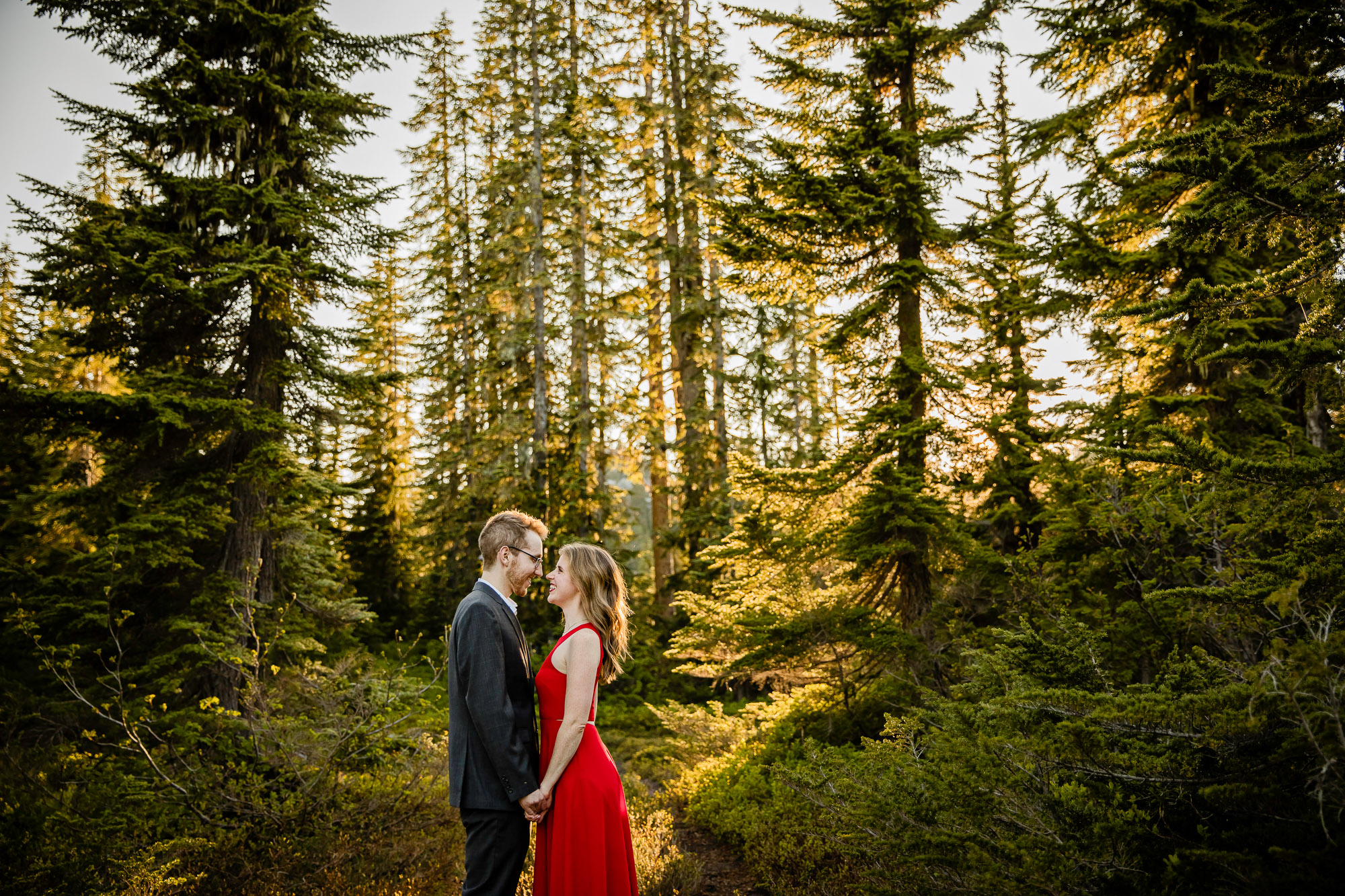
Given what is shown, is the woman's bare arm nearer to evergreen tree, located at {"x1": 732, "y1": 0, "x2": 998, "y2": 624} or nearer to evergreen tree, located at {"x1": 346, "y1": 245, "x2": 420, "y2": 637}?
evergreen tree, located at {"x1": 732, "y1": 0, "x2": 998, "y2": 624}

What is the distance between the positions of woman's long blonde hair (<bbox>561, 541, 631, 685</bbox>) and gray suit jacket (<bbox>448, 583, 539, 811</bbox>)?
459 millimetres

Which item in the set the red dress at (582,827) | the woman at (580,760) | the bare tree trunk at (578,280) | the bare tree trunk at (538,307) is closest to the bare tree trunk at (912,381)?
the woman at (580,760)

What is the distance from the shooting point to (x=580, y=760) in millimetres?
3582

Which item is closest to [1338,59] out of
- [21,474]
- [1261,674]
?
[1261,674]

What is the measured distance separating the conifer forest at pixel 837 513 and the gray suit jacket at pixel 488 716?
6.54 feet

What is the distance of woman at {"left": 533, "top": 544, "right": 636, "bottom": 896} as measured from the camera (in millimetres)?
3391

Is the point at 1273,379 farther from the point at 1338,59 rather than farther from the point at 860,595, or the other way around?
the point at 860,595

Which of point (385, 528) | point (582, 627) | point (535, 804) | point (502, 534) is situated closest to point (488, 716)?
point (535, 804)

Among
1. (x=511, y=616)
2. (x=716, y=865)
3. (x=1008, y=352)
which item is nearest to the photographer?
(x=511, y=616)

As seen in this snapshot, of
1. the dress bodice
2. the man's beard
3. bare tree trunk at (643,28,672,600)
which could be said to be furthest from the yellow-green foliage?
bare tree trunk at (643,28,672,600)

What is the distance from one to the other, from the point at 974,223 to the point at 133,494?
12438mm

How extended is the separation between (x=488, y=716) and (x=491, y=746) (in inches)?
5.9

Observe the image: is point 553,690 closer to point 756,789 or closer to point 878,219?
point 756,789

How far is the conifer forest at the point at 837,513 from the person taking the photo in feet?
10.5
